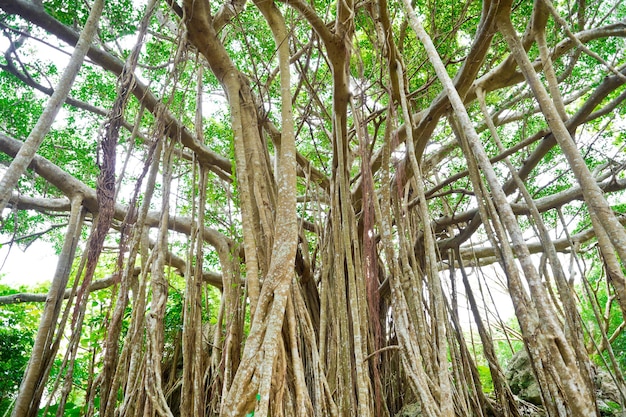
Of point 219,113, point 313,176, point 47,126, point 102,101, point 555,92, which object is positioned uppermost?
point 219,113

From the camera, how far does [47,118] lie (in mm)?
1730

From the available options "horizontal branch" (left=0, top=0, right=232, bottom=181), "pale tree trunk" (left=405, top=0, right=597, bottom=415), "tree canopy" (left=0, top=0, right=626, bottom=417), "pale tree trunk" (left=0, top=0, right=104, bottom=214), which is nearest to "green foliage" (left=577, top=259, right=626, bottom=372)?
"tree canopy" (left=0, top=0, right=626, bottom=417)

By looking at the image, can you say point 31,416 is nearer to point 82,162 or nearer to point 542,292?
point 82,162

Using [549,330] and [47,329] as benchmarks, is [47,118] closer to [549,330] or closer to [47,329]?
[47,329]

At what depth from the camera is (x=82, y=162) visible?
11.9 feet

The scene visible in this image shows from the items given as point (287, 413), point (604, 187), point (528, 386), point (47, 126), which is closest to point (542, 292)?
point (287, 413)

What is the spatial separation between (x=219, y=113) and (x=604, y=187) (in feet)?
12.6

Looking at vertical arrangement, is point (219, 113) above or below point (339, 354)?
above

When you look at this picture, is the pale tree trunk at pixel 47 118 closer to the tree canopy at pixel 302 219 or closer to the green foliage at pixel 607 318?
the tree canopy at pixel 302 219

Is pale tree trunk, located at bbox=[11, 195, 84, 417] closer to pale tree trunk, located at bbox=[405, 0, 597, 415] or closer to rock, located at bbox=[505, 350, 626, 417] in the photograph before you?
pale tree trunk, located at bbox=[405, 0, 597, 415]

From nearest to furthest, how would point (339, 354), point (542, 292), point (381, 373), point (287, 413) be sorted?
point (542, 292)
point (287, 413)
point (339, 354)
point (381, 373)

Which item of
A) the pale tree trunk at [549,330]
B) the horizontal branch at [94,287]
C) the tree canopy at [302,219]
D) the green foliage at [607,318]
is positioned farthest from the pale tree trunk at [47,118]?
the green foliage at [607,318]

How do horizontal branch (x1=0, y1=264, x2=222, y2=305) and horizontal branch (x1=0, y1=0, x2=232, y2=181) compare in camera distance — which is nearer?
horizontal branch (x1=0, y1=0, x2=232, y2=181)

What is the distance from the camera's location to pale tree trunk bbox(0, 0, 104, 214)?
1519mm
